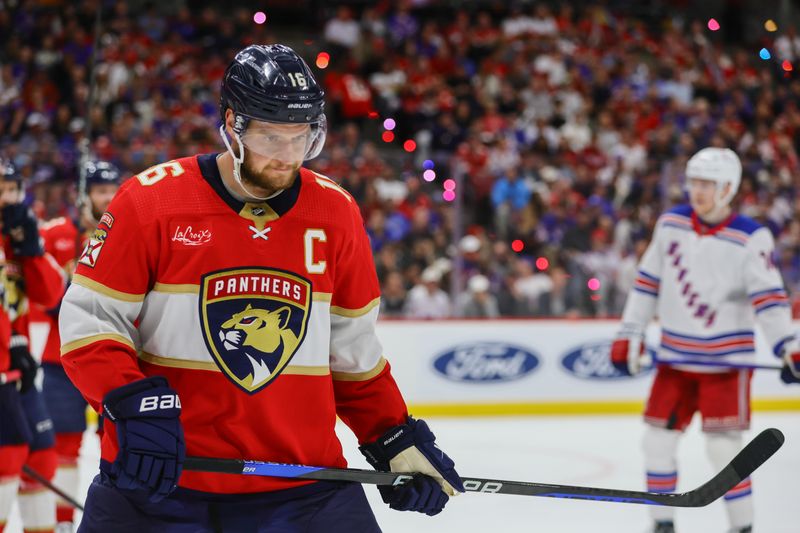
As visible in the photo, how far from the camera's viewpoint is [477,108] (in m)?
11.3

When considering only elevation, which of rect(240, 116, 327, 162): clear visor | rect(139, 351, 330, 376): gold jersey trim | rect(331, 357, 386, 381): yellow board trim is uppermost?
rect(240, 116, 327, 162): clear visor

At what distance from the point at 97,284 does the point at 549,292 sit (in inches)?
245

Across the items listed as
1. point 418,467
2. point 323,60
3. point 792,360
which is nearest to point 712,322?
point 792,360

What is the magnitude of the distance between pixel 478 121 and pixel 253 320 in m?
9.25

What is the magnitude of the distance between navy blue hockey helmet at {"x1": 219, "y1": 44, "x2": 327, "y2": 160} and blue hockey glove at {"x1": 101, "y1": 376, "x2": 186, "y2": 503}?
478 mm

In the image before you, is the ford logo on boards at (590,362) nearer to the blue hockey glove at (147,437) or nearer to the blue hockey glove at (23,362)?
the blue hockey glove at (23,362)

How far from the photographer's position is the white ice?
4703 millimetres

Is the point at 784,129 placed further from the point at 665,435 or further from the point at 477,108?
the point at 665,435

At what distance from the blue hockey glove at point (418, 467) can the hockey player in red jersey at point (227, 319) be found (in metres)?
0.11

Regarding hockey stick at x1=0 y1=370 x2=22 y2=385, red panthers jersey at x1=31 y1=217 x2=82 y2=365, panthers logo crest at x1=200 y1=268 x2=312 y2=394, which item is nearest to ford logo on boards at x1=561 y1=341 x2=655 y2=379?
red panthers jersey at x1=31 y1=217 x2=82 y2=365

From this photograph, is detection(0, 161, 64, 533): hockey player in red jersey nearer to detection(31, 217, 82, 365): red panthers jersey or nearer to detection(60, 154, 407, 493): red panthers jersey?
detection(31, 217, 82, 365): red panthers jersey

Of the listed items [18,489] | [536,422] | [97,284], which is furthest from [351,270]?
[536,422]

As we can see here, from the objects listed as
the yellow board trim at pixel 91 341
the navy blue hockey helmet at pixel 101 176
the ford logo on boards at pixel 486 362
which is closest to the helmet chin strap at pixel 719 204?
the navy blue hockey helmet at pixel 101 176

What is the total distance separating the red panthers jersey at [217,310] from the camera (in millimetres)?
1874
